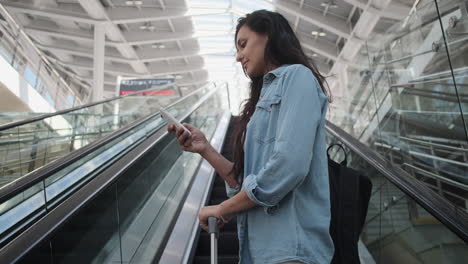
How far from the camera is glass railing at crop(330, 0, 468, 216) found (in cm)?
378

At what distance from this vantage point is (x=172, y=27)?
2323 cm

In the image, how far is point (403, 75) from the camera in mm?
5285

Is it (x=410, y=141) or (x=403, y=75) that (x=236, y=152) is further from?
(x=403, y=75)

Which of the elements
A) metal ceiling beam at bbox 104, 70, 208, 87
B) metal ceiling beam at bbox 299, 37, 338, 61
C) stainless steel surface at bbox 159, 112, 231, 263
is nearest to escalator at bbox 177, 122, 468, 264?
stainless steel surface at bbox 159, 112, 231, 263

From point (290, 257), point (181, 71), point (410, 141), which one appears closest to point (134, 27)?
point (181, 71)

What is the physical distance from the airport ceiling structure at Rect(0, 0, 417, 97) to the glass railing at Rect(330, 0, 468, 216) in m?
9.17

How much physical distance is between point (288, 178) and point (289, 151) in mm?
72

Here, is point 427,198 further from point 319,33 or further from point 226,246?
point 319,33

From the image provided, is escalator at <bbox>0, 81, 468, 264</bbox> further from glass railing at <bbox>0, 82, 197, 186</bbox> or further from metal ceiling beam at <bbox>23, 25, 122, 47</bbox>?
metal ceiling beam at <bbox>23, 25, 122, 47</bbox>

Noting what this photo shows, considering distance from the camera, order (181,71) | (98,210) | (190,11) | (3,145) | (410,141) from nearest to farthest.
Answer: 1. (98,210)
2. (410,141)
3. (3,145)
4. (190,11)
5. (181,71)

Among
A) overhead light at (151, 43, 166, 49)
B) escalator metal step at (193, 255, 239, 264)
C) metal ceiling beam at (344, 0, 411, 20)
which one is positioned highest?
overhead light at (151, 43, 166, 49)

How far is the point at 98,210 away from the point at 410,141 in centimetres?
352

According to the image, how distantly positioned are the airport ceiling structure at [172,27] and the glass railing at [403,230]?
12075 millimetres

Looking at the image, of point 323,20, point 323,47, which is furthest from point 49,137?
point 323,47
